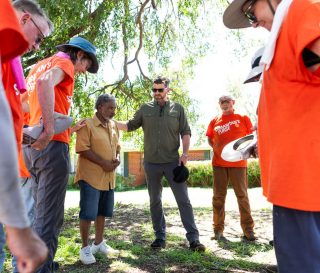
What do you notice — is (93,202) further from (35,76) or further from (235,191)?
(235,191)

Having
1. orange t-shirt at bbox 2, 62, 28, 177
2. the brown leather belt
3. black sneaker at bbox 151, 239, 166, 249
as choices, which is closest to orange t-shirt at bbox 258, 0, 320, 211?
orange t-shirt at bbox 2, 62, 28, 177

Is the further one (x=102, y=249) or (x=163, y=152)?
(x=163, y=152)

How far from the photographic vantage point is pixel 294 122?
1.92m

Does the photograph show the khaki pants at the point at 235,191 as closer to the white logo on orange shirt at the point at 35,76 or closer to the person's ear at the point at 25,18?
the white logo on orange shirt at the point at 35,76

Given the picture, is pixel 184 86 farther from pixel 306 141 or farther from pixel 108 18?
pixel 306 141

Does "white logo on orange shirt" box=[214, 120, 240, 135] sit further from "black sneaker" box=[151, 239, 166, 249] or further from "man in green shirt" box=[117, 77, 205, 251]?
"black sneaker" box=[151, 239, 166, 249]

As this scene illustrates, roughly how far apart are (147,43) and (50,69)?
727 centimetres

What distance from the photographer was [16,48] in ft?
4.73

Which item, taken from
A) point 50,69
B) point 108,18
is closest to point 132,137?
point 108,18

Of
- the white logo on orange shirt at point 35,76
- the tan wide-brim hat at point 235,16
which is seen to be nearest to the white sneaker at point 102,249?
the white logo on orange shirt at point 35,76

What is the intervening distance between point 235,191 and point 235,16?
398 cm

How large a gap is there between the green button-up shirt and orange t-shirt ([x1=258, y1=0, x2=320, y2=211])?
11.7 ft

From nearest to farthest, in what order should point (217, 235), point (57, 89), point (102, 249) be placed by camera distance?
point (57, 89) < point (102, 249) < point (217, 235)

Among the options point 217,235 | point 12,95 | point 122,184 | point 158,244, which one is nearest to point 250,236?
point 217,235
